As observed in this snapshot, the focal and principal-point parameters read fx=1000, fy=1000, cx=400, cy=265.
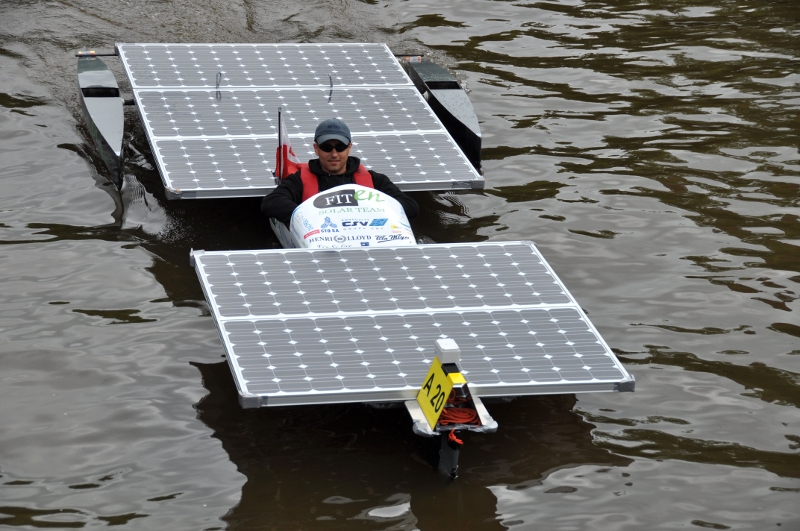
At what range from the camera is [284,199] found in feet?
28.3

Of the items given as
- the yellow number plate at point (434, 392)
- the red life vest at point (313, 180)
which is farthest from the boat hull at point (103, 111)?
the yellow number plate at point (434, 392)

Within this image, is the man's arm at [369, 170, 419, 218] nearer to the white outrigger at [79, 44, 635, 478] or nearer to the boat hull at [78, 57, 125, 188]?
the white outrigger at [79, 44, 635, 478]

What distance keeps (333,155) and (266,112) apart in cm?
256

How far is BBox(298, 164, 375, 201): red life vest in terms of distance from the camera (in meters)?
8.83

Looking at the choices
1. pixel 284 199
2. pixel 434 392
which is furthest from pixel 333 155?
pixel 434 392

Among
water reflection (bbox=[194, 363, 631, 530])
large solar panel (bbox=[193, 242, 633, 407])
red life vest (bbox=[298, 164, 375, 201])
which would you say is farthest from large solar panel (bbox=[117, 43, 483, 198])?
water reflection (bbox=[194, 363, 631, 530])

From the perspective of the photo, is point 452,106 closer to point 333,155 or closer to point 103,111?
point 333,155

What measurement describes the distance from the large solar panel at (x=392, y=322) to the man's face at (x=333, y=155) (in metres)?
1.11

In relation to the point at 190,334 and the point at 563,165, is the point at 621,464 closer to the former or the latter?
the point at 190,334

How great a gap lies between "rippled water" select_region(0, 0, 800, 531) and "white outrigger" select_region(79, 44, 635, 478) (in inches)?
23.0

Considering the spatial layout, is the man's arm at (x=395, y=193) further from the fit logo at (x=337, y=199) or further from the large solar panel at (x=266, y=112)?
the large solar panel at (x=266, y=112)

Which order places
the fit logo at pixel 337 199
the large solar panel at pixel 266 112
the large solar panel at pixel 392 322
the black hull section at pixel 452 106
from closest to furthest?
the large solar panel at pixel 392 322, the fit logo at pixel 337 199, the large solar panel at pixel 266 112, the black hull section at pixel 452 106

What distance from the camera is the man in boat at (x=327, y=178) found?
8.62 meters

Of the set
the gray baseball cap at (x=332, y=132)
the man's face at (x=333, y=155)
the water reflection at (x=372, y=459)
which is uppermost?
the gray baseball cap at (x=332, y=132)
